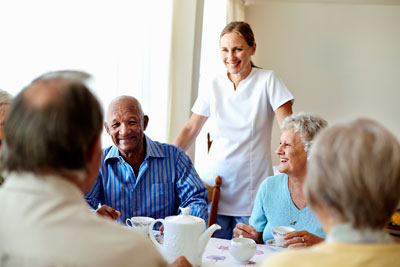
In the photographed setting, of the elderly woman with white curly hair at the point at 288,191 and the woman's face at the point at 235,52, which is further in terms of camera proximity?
the woman's face at the point at 235,52

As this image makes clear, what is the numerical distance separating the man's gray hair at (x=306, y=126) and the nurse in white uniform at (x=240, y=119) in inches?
16.9

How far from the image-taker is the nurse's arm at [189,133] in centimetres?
255

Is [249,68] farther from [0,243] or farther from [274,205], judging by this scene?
[0,243]

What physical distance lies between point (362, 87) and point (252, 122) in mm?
3506

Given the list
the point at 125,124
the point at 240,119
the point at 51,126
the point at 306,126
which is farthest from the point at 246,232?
the point at 51,126

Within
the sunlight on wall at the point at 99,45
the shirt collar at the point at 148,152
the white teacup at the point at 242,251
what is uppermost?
the sunlight on wall at the point at 99,45

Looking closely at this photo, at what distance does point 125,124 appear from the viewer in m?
1.81

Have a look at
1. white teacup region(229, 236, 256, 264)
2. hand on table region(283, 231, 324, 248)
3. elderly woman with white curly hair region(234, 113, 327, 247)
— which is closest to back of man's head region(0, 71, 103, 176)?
white teacup region(229, 236, 256, 264)

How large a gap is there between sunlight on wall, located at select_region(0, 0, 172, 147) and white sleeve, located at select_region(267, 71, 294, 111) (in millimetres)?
833

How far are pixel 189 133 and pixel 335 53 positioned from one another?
3473mm

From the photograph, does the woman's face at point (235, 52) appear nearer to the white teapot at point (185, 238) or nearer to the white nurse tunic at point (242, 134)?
the white nurse tunic at point (242, 134)

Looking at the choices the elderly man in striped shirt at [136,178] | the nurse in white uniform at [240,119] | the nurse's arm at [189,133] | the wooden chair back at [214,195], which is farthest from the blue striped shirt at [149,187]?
the nurse's arm at [189,133]

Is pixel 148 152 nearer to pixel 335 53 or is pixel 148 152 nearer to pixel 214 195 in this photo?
pixel 214 195

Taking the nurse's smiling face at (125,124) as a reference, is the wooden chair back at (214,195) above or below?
below
